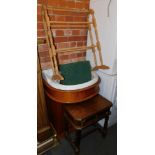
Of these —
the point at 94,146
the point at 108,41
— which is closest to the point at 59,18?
the point at 108,41

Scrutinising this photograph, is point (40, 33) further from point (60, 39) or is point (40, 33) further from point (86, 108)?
point (86, 108)

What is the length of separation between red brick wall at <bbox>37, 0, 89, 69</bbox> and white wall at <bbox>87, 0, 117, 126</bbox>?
0.21 metres

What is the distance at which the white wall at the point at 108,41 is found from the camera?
1314mm

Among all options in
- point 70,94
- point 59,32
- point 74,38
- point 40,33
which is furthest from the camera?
point 74,38

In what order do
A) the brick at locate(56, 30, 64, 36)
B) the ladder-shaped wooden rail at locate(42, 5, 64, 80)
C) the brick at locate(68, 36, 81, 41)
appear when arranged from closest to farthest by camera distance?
the ladder-shaped wooden rail at locate(42, 5, 64, 80) → the brick at locate(56, 30, 64, 36) → the brick at locate(68, 36, 81, 41)

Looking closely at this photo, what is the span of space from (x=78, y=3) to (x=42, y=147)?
1.64 metres

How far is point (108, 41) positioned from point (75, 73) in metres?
0.48

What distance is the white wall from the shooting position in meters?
1.31

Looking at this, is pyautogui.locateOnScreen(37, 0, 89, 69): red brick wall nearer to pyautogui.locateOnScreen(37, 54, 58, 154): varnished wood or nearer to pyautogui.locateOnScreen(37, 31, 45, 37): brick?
pyautogui.locateOnScreen(37, 31, 45, 37): brick

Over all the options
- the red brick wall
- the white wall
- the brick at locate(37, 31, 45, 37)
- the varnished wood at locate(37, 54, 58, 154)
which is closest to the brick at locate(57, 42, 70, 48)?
the red brick wall

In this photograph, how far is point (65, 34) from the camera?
1.54 meters
